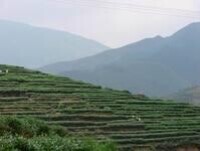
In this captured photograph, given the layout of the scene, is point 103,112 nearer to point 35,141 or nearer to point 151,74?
point 35,141

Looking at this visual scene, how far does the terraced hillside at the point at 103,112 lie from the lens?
32.8 meters

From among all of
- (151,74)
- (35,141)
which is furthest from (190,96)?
(35,141)

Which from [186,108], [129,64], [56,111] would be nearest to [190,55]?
[129,64]

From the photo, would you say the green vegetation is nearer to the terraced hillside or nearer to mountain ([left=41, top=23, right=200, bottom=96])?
the terraced hillside

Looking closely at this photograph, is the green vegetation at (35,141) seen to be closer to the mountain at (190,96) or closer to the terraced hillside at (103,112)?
the terraced hillside at (103,112)

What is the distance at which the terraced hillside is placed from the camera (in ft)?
108

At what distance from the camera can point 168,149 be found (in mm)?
31531

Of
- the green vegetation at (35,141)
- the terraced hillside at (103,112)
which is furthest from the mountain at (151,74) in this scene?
the green vegetation at (35,141)

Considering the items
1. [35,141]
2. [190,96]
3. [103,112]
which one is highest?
[190,96]

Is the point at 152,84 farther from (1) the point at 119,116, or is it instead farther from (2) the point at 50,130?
(2) the point at 50,130

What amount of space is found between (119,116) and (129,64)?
428ft

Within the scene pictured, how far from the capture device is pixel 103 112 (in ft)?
125

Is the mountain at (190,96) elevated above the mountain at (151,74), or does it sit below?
below

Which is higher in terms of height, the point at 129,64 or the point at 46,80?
the point at 129,64
